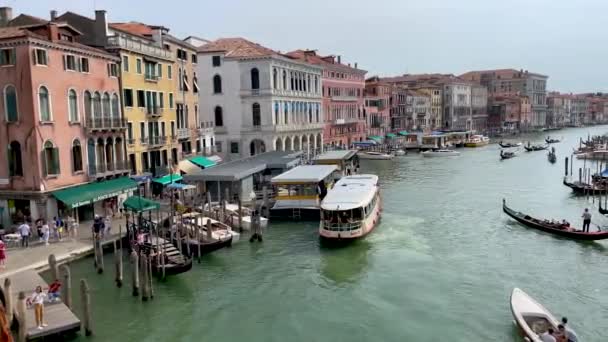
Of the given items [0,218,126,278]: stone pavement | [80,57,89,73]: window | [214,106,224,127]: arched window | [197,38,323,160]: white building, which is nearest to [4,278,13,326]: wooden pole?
[0,218,126,278]: stone pavement

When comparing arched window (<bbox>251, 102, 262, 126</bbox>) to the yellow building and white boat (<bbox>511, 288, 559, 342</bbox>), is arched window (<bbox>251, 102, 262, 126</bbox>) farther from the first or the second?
white boat (<bbox>511, 288, 559, 342</bbox>)

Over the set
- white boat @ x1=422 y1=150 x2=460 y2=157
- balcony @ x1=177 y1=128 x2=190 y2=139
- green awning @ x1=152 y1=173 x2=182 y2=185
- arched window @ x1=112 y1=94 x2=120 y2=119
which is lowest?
white boat @ x1=422 y1=150 x2=460 y2=157

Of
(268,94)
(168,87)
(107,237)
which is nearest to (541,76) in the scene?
(268,94)

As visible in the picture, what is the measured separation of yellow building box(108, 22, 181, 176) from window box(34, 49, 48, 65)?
14.5 ft

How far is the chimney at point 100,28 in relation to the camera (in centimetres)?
2342

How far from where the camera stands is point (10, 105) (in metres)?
18.7

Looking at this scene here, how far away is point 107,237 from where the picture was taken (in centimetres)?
1897

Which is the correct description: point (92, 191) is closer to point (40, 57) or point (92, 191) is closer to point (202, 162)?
point (40, 57)

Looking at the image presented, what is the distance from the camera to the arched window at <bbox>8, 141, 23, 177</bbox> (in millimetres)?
18797

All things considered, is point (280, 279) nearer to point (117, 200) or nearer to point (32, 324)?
A: point (32, 324)

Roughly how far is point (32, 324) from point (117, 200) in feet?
36.6

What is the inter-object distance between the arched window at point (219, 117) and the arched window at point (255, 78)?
2.78m

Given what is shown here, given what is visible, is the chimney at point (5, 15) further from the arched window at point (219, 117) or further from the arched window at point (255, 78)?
the arched window at point (255, 78)

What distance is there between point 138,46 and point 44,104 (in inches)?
259
